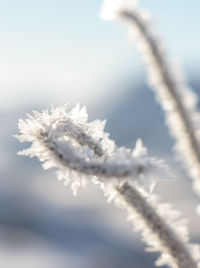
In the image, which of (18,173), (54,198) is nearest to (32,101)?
(18,173)

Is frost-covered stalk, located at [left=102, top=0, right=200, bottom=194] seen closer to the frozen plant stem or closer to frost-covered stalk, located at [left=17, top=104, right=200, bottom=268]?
frost-covered stalk, located at [left=17, top=104, right=200, bottom=268]

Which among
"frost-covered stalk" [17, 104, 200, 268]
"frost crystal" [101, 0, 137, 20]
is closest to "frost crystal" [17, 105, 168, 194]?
"frost-covered stalk" [17, 104, 200, 268]

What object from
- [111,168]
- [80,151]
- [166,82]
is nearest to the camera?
[166,82]

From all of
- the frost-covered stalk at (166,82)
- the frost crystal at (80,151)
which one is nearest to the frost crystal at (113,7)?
the frost-covered stalk at (166,82)

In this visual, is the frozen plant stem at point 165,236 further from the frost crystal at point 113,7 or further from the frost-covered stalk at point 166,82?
the frost crystal at point 113,7

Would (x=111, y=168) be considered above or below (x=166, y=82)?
below

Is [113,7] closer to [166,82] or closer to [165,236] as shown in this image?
[166,82]

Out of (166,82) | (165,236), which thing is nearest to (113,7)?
(166,82)

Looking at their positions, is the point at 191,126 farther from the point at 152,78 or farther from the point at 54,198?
the point at 54,198
